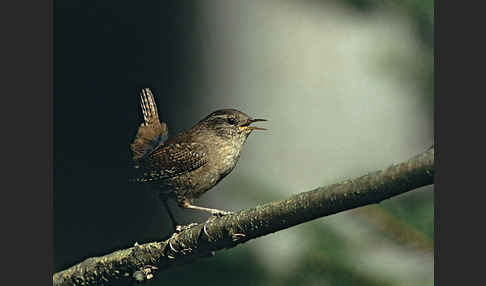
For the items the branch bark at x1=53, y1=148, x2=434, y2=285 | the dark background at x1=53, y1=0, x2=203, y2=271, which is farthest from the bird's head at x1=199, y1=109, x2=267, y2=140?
the branch bark at x1=53, y1=148, x2=434, y2=285

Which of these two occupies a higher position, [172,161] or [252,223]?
[252,223]

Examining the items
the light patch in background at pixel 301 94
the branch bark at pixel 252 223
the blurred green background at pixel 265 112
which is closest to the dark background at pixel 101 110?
the blurred green background at pixel 265 112

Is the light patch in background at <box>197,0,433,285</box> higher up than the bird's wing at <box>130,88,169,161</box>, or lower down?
higher up

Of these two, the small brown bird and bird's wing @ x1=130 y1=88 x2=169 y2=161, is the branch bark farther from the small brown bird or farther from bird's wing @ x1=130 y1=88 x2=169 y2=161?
bird's wing @ x1=130 y1=88 x2=169 y2=161

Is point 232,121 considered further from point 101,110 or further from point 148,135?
point 101,110

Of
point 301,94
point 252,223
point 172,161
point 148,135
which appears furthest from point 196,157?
point 252,223

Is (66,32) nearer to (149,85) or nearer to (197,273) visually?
(149,85)
